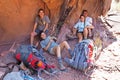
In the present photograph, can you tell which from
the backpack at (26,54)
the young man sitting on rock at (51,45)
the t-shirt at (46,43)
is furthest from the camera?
the t-shirt at (46,43)

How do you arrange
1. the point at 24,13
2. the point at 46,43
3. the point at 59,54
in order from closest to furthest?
the point at 59,54 → the point at 46,43 → the point at 24,13

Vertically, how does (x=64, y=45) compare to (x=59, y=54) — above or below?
above

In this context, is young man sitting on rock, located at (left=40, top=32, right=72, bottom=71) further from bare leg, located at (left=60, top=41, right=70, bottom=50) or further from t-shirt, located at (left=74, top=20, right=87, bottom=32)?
t-shirt, located at (left=74, top=20, right=87, bottom=32)

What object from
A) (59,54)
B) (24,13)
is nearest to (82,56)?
(59,54)

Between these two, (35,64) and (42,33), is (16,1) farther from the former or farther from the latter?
(35,64)

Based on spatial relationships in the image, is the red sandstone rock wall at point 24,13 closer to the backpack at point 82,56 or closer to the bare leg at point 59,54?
the bare leg at point 59,54

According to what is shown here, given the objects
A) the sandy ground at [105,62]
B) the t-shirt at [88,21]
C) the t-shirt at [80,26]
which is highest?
the t-shirt at [88,21]

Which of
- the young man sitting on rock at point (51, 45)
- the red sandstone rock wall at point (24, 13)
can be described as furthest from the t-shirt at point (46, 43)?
the red sandstone rock wall at point (24, 13)

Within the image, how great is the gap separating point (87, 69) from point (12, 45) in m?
1.77

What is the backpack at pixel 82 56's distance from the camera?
5648mm

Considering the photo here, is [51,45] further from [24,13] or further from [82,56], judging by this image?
[24,13]

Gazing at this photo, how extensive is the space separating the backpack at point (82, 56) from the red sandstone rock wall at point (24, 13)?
106 cm

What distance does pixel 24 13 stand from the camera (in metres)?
6.66

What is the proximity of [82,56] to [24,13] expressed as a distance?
1.77 m
